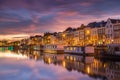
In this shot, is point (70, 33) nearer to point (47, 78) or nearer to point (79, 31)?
point (79, 31)

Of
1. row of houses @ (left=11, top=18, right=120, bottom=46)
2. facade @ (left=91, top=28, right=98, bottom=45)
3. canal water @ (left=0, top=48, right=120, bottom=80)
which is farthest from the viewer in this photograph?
facade @ (left=91, top=28, right=98, bottom=45)

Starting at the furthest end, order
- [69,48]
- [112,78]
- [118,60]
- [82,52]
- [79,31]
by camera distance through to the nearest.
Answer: [79,31] < [69,48] < [82,52] < [118,60] < [112,78]

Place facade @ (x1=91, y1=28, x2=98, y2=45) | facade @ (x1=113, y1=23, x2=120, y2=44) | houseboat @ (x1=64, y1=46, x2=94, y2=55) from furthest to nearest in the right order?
facade @ (x1=91, y1=28, x2=98, y2=45), facade @ (x1=113, y1=23, x2=120, y2=44), houseboat @ (x1=64, y1=46, x2=94, y2=55)

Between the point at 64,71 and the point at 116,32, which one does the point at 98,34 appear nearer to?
the point at 116,32

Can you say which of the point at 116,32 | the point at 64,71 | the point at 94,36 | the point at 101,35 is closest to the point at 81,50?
the point at 116,32

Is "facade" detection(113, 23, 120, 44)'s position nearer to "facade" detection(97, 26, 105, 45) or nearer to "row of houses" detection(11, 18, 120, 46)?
"row of houses" detection(11, 18, 120, 46)

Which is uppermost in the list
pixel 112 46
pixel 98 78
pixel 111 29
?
pixel 111 29

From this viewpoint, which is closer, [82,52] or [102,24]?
[82,52]

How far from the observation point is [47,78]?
1155 inches

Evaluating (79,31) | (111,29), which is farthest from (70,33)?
(111,29)

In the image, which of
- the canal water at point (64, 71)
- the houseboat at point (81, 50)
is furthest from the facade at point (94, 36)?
the canal water at point (64, 71)

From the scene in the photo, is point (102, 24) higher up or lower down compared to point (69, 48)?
higher up

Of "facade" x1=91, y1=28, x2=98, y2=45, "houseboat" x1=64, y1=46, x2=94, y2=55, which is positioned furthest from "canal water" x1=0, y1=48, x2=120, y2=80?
"facade" x1=91, y1=28, x2=98, y2=45

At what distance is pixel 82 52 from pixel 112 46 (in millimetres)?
12451
